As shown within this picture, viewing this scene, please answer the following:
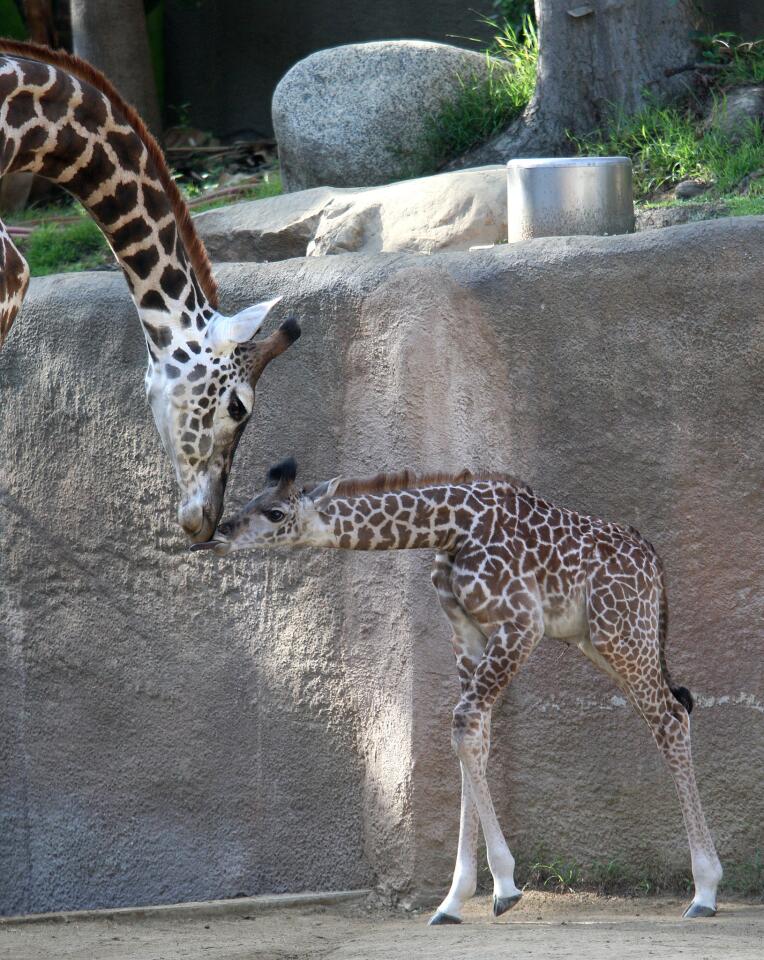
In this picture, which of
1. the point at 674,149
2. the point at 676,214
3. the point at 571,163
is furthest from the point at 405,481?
the point at 674,149

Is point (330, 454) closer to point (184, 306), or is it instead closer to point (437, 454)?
point (437, 454)

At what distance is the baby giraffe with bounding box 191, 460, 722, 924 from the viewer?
14.7 ft

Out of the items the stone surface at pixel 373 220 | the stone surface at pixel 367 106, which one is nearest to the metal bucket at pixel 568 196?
the stone surface at pixel 373 220

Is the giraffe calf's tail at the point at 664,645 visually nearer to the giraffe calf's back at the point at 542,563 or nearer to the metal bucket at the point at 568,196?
the giraffe calf's back at the point at 542,563

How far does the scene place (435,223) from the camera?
6574 mm

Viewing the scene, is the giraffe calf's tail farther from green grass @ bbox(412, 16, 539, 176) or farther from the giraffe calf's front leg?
green grass @ bbox(412, 16, 539, 176)

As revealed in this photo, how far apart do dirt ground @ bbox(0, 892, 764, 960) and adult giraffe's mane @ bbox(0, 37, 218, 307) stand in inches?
83.7

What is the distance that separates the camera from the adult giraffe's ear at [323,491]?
4.50 meters

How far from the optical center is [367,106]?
321 inches

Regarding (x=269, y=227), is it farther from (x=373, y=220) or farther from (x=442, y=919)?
(x=442, y=919)

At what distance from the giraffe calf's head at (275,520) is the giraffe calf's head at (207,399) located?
12.1 inches

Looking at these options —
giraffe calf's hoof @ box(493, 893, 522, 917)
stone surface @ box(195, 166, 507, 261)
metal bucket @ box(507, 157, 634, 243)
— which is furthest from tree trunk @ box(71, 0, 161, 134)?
giraffe calf's hoof @ box(493, 893, 522, 917)

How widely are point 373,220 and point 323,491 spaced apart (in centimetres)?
260

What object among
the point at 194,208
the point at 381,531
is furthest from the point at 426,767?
the point at 194,208
